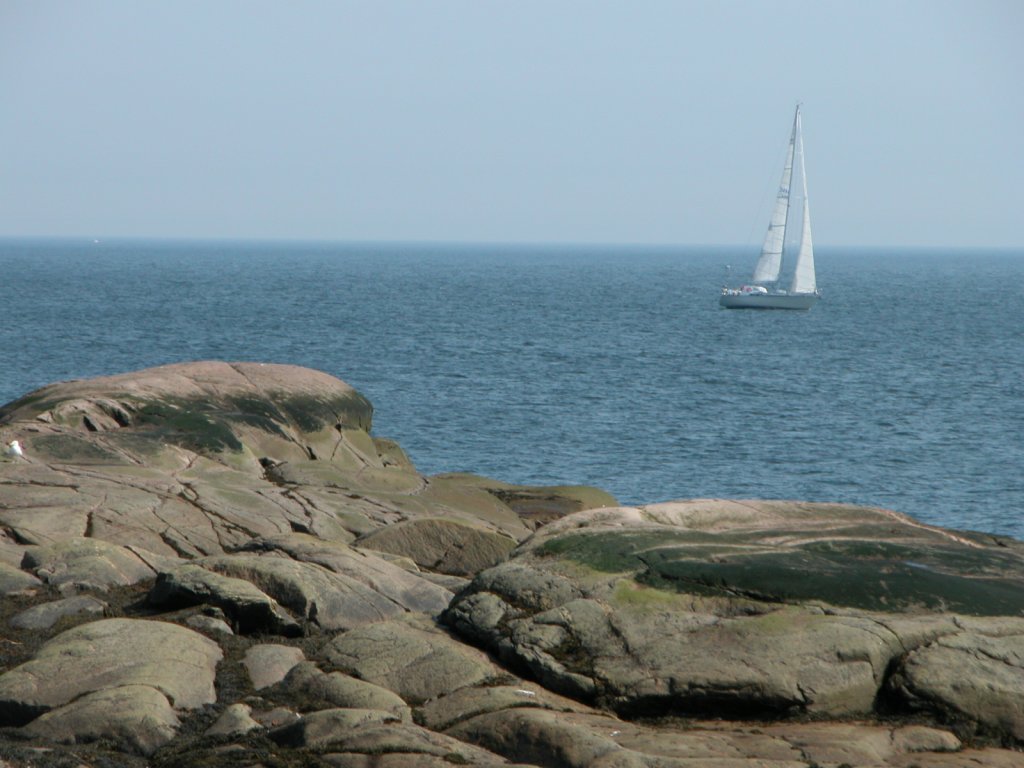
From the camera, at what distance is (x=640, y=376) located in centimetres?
5909

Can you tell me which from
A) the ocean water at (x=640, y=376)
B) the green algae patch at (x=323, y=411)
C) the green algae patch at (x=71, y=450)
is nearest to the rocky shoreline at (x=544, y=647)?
the green algae patch at (x=71, y=450)

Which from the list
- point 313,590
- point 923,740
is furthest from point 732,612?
point 313,590

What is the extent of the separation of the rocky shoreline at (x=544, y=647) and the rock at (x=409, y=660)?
25mm

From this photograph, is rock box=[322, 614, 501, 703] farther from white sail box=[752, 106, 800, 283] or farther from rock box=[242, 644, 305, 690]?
white sail box=[752, 106, 800, 283]

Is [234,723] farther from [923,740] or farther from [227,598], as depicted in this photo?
[923,740]

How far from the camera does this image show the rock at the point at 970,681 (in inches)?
417

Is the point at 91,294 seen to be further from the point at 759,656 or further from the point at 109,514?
the point at 759,656

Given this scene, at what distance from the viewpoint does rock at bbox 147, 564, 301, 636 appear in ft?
42.3

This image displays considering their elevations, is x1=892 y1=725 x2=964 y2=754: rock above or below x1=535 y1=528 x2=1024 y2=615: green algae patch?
Answer: below

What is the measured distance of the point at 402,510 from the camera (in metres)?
21.4

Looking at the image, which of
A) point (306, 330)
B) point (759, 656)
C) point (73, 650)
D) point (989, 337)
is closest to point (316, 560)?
point (73, 650)

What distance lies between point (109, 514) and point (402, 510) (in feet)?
18.5

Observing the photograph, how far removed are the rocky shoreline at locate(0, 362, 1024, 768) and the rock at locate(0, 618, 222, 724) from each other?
30 mm

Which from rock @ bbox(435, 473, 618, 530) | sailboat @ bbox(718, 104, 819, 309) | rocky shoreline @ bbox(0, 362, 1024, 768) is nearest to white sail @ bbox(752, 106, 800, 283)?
sailboat @ bbox(718, 104, 819, 309)
